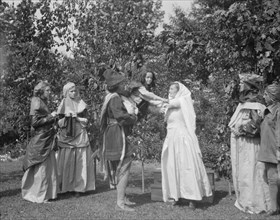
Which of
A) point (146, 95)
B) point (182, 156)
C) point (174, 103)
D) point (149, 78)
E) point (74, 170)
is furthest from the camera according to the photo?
point (74, 170)

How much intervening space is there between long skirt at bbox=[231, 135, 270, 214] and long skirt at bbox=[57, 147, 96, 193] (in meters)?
2.97

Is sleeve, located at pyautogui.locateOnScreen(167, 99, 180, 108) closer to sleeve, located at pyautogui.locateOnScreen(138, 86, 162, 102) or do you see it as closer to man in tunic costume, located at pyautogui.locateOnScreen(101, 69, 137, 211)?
sleeve, located at pyautogui.locateOnScreen(138, 86, 162, 102)

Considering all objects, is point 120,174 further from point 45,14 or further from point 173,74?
point 173,74

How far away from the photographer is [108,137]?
6293 mm

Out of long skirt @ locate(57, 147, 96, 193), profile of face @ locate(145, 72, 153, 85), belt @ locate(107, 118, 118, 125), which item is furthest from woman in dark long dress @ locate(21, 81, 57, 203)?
profile of face @ locate(145, 72, 153, 85)

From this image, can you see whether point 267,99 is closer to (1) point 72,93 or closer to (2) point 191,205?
(2) point 191,205

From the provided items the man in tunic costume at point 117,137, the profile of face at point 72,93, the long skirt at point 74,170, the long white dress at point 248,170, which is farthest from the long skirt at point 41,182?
the long white dress at point 248,170

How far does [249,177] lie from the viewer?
609 cm

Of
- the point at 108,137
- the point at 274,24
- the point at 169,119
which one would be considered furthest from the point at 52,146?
the point at 274,24

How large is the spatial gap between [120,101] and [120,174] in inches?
45.4

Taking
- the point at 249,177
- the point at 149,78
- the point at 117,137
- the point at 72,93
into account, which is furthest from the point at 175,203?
the point at 72,93

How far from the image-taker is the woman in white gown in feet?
20.1

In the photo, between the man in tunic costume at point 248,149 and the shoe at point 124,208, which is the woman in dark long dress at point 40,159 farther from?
the man in tunic costume at point 248,149

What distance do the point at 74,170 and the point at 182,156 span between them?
2.56 m
